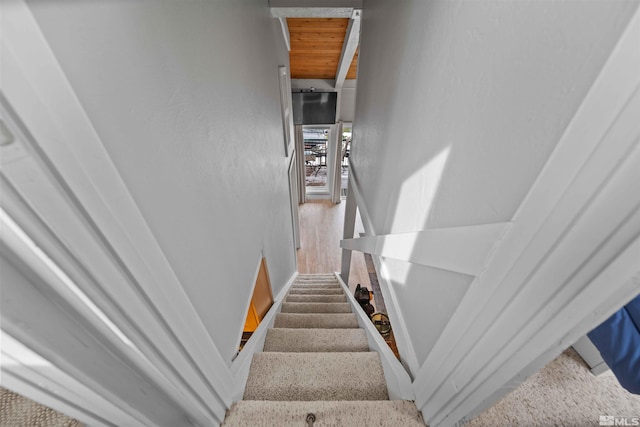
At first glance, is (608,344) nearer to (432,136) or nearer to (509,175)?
(509,175)

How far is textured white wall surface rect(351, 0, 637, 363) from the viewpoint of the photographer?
1.23ft

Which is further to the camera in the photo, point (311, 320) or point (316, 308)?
point (316, 308)

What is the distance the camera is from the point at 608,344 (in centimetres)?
73

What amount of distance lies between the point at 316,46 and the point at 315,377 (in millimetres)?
4076

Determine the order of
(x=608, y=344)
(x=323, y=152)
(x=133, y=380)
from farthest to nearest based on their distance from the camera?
(x=323, y=152) < (x=608, y=344) < (x=133, y=380)

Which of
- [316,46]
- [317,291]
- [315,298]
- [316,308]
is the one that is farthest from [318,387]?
[316,46]

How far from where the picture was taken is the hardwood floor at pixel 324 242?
448cm

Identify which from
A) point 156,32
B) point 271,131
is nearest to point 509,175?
point 156,32

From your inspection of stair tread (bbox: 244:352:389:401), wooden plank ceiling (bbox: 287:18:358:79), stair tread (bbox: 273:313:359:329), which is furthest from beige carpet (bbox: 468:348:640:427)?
wooden plank ceiling (bbox: 287:18:358:79)

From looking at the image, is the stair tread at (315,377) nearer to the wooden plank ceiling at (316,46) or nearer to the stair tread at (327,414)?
the stair tread at (327,414)

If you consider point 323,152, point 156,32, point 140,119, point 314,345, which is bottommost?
point 323,152

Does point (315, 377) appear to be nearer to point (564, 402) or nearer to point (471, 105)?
point (564, 402)

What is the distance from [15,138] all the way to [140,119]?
0.85 feet

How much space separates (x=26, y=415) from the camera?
59 cm
